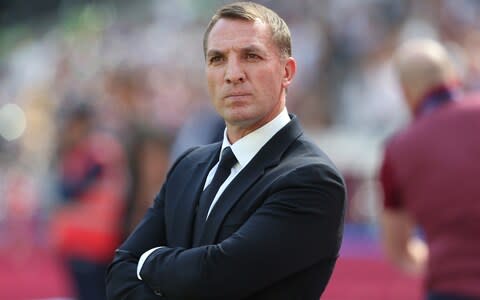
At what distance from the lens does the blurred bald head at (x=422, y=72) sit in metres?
5.28

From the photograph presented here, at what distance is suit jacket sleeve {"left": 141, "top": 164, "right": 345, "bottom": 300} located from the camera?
331 cm

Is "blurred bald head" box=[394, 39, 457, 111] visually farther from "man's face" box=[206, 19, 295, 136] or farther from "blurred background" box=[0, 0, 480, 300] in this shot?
"blurred background" box=[0, 0, 480, 300]

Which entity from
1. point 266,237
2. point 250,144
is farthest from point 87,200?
point 266,237

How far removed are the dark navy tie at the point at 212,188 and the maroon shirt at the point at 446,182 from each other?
1679 millimetres

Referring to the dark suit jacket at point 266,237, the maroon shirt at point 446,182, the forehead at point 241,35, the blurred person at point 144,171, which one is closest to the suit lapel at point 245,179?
the dark suit jacket at point 266,237

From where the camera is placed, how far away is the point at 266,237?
10.9ft

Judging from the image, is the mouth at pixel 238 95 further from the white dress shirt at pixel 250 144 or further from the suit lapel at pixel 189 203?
the suit lapel at pixel 189 203

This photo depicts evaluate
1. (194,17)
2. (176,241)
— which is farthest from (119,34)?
(176,241)

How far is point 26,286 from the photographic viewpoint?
11.7 meters

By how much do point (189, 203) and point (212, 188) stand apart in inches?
4.2

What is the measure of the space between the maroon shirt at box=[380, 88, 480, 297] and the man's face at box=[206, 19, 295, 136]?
5.39ft

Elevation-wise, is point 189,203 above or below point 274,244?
above

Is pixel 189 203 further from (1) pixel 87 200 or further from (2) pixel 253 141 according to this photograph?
(1) pixel 87 200

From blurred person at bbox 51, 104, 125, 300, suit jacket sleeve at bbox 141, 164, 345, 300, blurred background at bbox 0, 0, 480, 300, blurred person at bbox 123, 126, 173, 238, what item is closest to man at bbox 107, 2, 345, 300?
suit jacket sleeve at bbox 141, 164, 345, 300
